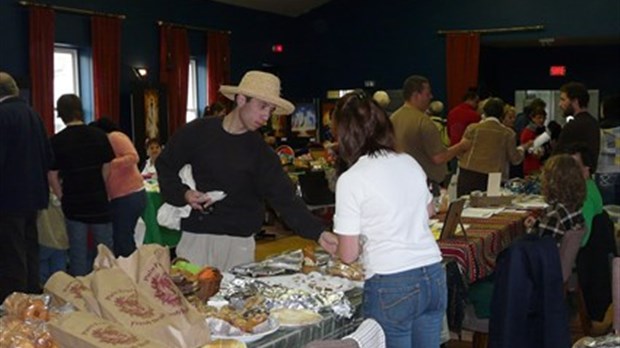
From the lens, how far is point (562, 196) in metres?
3.71

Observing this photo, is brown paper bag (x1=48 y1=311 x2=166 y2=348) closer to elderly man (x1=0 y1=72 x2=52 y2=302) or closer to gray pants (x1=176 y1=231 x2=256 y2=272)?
gray pants (x1=176 y1=231 x2=256 y2=272)

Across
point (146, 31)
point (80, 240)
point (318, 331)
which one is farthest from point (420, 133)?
point (146, 31)

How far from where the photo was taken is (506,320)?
297 cm

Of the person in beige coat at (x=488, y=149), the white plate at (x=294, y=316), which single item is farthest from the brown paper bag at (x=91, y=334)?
the person in beige coat at (x=488, y=149)

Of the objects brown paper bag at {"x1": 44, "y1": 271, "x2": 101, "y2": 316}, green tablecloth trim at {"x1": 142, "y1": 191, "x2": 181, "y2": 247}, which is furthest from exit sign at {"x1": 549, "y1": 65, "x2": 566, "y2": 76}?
brown paper bag at {"x1": 44, "y1": 271, "x2": 101, "y2": 316}

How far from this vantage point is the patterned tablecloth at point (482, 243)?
11.2 ft

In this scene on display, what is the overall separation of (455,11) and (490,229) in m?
7.94

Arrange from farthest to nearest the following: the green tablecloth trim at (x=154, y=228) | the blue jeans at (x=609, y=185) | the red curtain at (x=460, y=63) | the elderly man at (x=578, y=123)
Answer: the red curtain at (x=460, y=63) < the blue jeans at (x=609, y=185) < the green tablecloth trim at (x=154, y=228) < the elderly man at (x=578, y=123)

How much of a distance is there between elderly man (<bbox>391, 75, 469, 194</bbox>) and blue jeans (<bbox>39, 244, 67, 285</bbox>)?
2276 mm

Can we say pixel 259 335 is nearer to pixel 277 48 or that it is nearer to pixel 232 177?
pixel 232 177

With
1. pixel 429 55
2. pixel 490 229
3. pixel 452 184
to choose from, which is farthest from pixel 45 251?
pixel 429 55

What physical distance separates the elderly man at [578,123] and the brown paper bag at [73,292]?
167 inches

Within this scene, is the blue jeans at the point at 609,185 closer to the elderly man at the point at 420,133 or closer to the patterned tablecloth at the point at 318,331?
the elderly man at the point at 420,133

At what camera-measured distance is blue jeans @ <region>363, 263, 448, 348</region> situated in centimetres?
226
